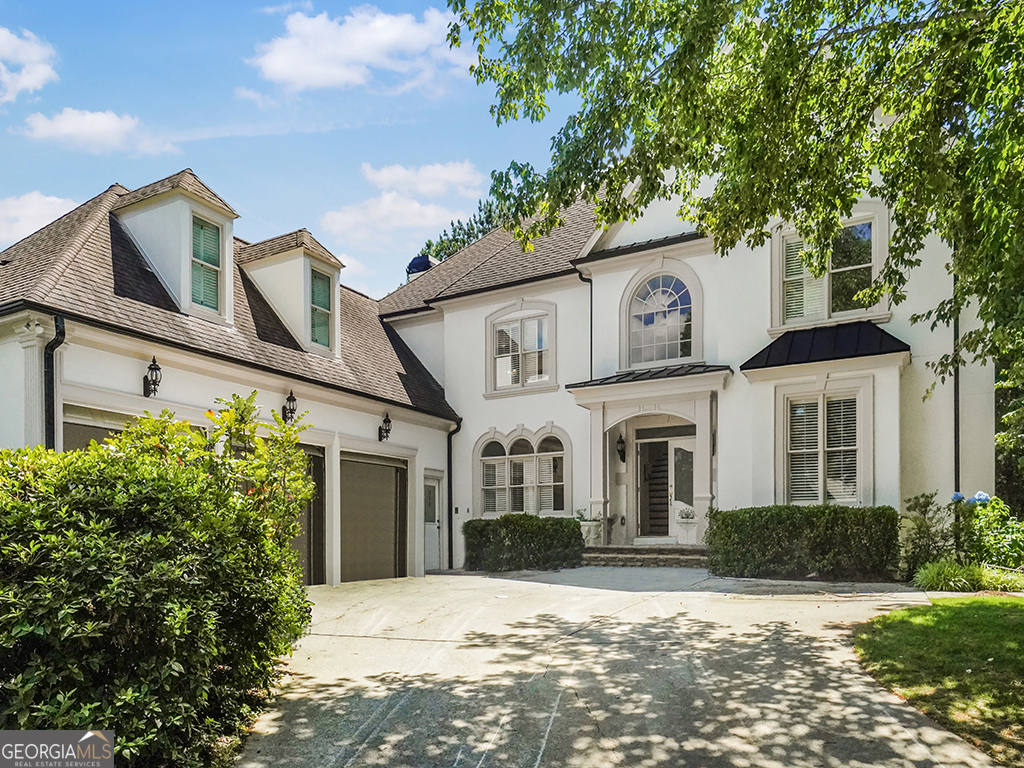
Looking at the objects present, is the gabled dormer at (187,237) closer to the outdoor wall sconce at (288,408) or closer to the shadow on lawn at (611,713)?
the outdoor wall sconce at (288,408)

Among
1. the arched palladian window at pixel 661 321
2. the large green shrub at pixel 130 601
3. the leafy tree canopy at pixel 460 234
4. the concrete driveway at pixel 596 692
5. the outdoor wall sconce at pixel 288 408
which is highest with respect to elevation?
the leafy tree canopy at pixel 460 234

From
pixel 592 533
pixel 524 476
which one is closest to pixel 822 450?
pixel 592 533

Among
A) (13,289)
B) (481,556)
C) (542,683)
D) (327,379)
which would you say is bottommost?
(481,556)

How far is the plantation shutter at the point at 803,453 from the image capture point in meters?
14.1

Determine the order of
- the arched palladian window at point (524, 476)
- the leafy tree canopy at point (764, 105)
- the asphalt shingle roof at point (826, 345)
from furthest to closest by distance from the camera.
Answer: the arched palladian window at point (524, 476) < the asphalt shingle roof at point (826, 345) < the leafy tree canopy at point (764, 105)

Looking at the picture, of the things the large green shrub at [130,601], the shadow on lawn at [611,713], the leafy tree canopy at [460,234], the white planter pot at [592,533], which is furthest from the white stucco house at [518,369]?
the leafy tree canopy at [460,234]

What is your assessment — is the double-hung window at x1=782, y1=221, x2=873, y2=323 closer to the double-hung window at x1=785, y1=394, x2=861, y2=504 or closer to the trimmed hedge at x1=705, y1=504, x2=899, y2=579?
the double-hung window at x1=785, y1=394, x2=861, y2=504

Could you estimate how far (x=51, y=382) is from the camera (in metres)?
9.29

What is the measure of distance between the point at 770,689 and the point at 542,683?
1.74m

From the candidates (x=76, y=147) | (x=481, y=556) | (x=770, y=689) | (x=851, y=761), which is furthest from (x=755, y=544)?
(x=76, y=147)

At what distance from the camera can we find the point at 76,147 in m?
10.4

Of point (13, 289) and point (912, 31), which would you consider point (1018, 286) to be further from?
point (13, 289)

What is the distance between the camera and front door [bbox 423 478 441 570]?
17844mm

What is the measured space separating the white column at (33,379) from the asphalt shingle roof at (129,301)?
33cm
